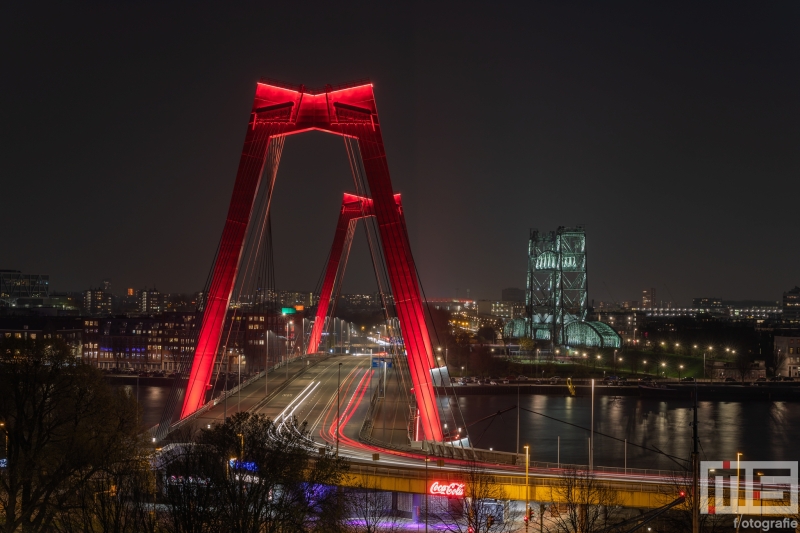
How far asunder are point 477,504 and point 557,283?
6312 centimetres

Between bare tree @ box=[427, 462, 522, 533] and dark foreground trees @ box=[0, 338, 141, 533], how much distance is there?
5.85 metres

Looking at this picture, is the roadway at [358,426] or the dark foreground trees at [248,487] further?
the roadway at [358,426]

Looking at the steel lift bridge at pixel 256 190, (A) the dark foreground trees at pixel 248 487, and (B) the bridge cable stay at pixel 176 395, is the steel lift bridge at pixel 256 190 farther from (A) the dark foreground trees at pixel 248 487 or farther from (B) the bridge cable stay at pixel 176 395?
(A) the dark foreground trees at pixel 248 487

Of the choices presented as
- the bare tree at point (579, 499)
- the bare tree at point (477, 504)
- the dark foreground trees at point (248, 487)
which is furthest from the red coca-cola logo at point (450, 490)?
the dark foreground trees at point (248, 487)

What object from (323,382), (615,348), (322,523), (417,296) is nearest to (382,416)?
(323,382)

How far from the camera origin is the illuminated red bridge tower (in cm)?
2131

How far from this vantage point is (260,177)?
23.3 meters

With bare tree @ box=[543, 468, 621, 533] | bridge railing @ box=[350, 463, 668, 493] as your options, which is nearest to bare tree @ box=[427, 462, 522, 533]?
bridge railing @ box=[350, 463, 668, 493]

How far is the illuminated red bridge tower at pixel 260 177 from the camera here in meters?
21.3

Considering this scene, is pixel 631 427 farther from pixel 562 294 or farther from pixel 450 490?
pixel 562 294

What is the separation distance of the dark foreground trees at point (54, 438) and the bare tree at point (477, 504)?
585 cm

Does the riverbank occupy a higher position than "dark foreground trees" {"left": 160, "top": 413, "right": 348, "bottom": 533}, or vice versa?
"dark foreground trees" {"left": 160, "top": 413, "right": 348, "bottom": 533}

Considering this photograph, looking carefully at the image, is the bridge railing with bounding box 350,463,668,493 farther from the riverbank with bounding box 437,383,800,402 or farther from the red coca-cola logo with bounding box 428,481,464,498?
the riverbank with bounding box 437,383,800,402

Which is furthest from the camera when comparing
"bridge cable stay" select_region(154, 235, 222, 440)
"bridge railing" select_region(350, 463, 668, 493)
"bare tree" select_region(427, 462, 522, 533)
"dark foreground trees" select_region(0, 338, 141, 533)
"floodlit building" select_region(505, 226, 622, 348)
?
"floodlit building" select_region(505, 226, 622, 348)
